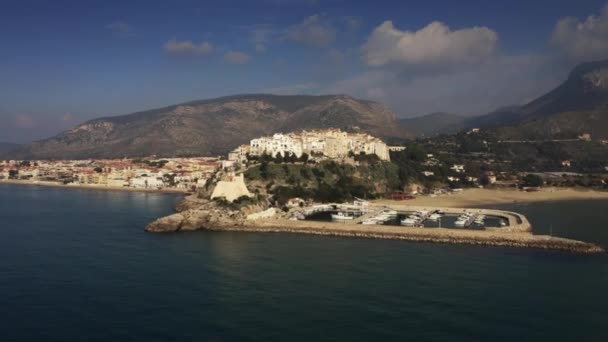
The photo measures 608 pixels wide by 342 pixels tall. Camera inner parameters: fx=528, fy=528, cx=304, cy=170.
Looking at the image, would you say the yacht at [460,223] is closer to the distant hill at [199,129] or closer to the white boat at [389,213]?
the white boat at [389,213]

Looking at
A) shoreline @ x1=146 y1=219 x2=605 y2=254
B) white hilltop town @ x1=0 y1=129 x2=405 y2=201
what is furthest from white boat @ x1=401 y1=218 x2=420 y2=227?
white hilltop town @ x1=0 y1=129 x2=405 y2=201

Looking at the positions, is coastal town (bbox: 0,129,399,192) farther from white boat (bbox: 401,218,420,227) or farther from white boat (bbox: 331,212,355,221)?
white boat (bbox: 401,218,420,227)

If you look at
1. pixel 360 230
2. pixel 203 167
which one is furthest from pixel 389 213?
pixel 203 167

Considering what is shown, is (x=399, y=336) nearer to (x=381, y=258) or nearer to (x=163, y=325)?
(x=163, y=325)

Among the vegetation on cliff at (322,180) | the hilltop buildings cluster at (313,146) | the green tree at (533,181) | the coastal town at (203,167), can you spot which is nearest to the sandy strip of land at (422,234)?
the vegetation on cliff at (322,180)

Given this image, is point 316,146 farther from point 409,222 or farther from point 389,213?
point 409,222
